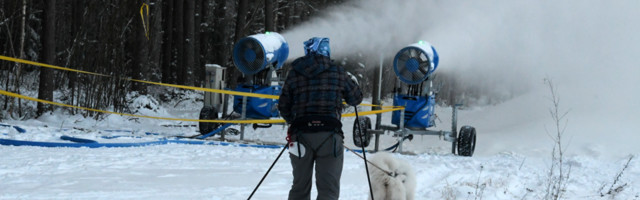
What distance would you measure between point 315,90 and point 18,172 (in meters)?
4.41

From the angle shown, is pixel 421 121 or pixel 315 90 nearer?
pixel 315 90

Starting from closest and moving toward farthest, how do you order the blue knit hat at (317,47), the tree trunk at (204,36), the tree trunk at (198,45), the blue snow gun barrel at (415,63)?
1. the blue knit hat at (317,47)
2. the blue snow gun barrel at (415,63)
3. the tree trunk at (198,45)
4. the tree trunk at (204,36)

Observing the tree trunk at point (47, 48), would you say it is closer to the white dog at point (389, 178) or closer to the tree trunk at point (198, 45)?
the white dog at point (389, 178)

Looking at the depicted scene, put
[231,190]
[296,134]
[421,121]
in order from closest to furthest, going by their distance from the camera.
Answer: [296,134], [231,190], [421,121]

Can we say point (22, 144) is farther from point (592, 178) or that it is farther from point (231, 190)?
point (592, 178)

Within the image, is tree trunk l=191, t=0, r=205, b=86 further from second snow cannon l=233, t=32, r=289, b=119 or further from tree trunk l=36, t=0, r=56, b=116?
second snow cannon l=233, t=32, r=289, b=119

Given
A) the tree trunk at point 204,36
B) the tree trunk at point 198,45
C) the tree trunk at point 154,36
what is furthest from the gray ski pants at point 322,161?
the tree trunk at point 204,36

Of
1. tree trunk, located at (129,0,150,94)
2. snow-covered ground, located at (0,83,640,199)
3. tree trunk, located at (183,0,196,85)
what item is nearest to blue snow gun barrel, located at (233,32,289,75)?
snow-covered ground, located at (0,83,640,199)

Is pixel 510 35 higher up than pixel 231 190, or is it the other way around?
pixel 510 35

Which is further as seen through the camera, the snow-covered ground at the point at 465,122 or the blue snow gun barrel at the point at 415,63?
the blue snow gun barrel at the point at 415,63

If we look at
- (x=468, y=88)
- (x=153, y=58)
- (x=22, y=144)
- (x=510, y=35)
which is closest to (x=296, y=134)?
(x=22, y=144)

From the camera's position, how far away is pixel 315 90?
5289 mm

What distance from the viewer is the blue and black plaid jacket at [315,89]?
17.4ft

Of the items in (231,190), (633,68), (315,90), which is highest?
(633,68)
